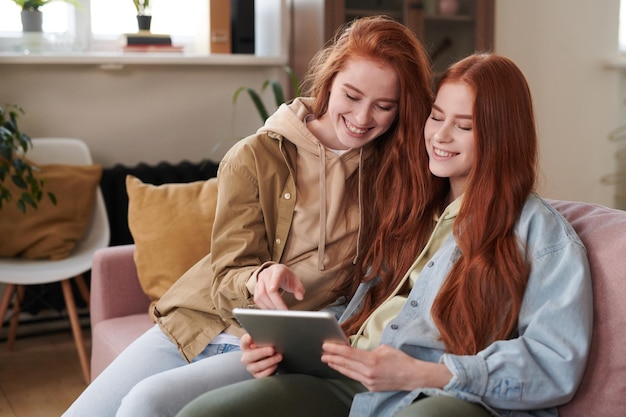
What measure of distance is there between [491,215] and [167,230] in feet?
3.71

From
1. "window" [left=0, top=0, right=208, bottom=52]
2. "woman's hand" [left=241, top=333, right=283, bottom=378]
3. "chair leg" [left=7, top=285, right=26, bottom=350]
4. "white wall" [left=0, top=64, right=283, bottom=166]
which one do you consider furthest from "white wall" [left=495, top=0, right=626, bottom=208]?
"woman's hand" [left=241, top=333, right=283, bottom=378]

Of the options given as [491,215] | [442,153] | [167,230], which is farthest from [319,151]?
[167,230]

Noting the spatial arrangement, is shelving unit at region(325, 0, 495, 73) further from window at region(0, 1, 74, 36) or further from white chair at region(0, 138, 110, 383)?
white chair at region(0, 138, 110, 383)

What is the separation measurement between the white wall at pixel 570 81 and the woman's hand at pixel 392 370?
3233 mm

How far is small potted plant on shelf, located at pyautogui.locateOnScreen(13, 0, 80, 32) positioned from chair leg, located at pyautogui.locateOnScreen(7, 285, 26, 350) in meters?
1.10

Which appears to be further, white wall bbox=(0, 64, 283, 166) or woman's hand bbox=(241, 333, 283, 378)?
white wall bbox=(0, 64, 283, 166)

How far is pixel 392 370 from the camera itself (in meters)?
1.35

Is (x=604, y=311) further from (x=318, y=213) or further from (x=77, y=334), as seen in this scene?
(x=77, y=334)

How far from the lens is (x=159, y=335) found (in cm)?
Answer: 182

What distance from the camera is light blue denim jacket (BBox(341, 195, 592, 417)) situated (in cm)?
130

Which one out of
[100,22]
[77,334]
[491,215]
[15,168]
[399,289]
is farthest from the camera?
[100,22]

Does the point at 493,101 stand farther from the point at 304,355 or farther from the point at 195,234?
the point at 195,234

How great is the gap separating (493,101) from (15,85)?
2.60 meters

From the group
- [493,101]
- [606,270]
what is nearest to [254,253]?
[493,101]
